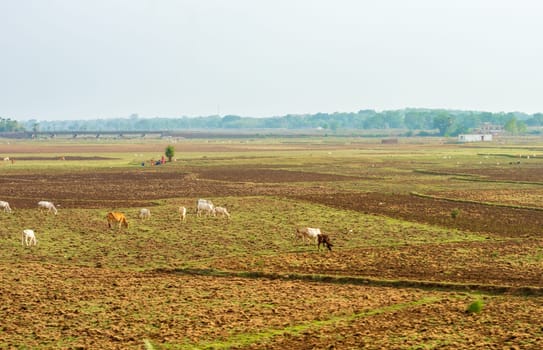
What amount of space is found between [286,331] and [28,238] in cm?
1726

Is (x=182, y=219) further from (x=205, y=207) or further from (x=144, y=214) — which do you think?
(x=144, y=214)

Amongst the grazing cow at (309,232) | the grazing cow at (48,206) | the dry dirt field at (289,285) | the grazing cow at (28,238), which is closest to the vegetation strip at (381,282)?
the dry dirt field at (289,285)

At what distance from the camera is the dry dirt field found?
1859cm

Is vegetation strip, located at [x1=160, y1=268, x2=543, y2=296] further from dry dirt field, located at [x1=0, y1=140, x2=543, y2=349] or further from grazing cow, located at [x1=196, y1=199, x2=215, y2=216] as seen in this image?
grazing cow, located at [x1=196, y1=199, x2=215, y2=216]

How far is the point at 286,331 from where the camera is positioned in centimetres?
1905

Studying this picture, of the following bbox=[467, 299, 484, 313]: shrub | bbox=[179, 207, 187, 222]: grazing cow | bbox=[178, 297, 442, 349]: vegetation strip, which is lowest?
bbox=[178, 297, 442, 349]: vegetation strip

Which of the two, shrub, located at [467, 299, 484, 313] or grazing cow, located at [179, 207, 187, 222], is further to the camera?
grazing cow, located at [179, 207, 187, 222]

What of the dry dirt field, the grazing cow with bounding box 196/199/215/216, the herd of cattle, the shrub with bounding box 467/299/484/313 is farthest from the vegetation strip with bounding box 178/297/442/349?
the grazing cow with bounding box 196/199/215/216

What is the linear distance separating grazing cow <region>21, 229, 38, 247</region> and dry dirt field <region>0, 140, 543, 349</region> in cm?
56

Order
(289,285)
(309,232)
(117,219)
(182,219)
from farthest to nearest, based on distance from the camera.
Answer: (182,219) → (117,219) → (309,232) → (289,285)

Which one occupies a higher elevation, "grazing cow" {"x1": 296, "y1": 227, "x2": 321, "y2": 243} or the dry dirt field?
"grazing cow" {"x1": 296, "y1": 227, "x2": 321, "y2": 243}

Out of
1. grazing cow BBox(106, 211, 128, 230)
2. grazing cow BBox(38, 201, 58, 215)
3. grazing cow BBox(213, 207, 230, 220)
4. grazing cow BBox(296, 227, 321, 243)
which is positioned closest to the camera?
grazing cow BBox(296, 227, 321, 243)

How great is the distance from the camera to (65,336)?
18.4m

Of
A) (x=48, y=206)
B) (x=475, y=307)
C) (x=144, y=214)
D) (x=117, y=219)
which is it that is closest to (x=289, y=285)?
(x=475, y=307)
